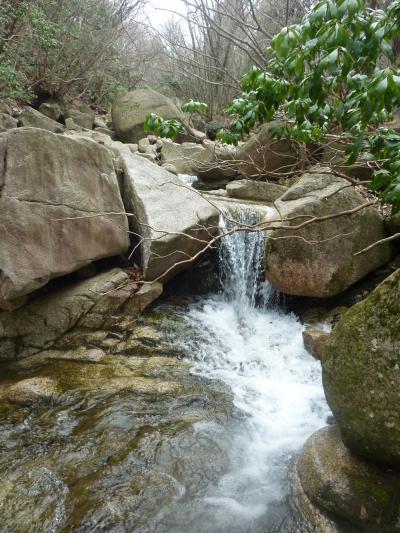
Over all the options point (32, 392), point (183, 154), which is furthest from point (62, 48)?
point (32, 392)

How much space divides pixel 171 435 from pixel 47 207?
2885 mm

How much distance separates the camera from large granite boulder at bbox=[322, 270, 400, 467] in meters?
2.23

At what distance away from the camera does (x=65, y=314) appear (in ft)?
15.9

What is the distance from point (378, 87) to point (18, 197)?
390cm

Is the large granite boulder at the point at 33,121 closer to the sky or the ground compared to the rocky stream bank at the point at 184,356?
closer to the sky

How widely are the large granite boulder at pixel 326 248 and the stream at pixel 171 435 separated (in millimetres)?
814

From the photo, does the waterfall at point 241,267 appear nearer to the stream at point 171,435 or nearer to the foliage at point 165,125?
the stream at point 171,435

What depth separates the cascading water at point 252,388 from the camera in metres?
2.76

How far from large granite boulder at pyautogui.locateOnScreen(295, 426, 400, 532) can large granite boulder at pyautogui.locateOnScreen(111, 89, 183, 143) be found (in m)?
12.5

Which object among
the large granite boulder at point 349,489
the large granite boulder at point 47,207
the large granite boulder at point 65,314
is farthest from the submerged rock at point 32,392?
the large granite boulder at point 349,489

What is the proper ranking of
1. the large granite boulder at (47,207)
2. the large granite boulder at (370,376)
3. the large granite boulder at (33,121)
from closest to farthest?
the large granite boulder at (370,376) → the large granite boulder at (47,207) → the large granite boulder at (33,121)

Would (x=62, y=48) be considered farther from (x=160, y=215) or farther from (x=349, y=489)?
(x=349, y=489)

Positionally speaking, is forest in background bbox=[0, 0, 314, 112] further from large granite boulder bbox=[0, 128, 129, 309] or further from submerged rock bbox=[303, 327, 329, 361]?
submerged rock bbox=[303, 327, 329, 361]

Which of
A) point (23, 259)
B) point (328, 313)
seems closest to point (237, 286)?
point (328, 313)
